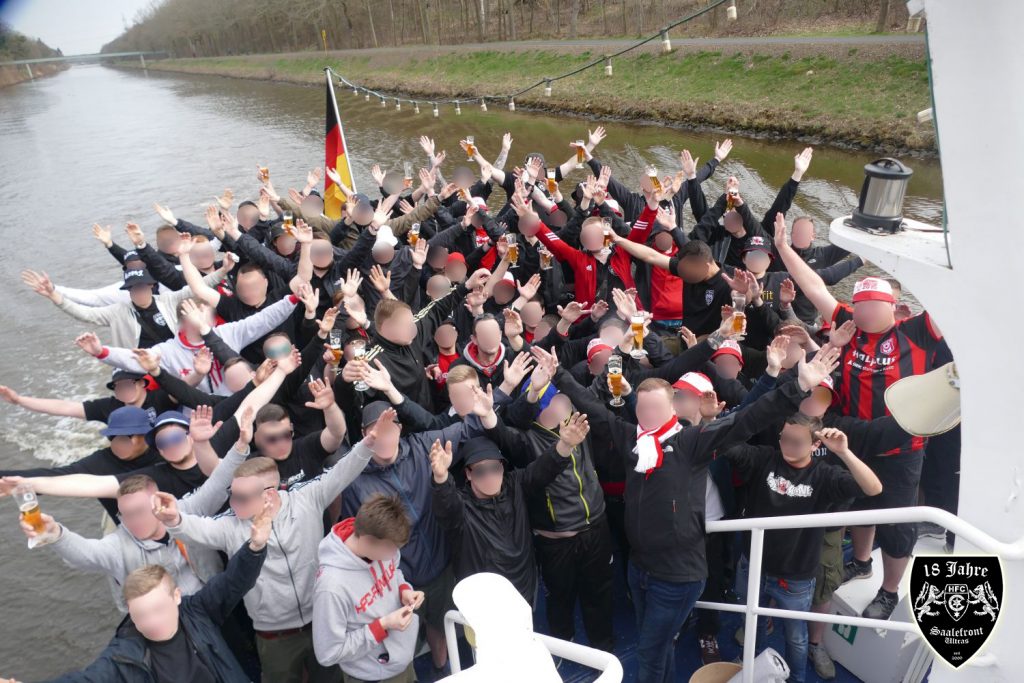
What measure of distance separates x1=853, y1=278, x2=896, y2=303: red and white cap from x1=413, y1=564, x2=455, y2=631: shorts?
3080mm

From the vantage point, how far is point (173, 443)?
4.11 m

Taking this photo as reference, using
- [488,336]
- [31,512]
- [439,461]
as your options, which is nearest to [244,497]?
[31,512]

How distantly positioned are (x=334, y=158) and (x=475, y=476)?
943 cm

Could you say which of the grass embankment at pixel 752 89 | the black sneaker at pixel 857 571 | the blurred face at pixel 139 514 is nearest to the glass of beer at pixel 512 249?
the black sneaker at pixel 857 571

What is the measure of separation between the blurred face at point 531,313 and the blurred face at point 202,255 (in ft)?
12.3

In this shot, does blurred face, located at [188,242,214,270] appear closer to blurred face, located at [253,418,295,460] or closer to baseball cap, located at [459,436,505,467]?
blurred face, located at [253,418,295,460]

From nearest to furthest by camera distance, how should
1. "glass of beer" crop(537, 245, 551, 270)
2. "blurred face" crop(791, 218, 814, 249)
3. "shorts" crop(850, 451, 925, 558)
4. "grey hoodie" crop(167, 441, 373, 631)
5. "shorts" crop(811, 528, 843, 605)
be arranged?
"grey hoodie" crop(167, 441, 373, 631) → "shorts" crop(811, 528, 843, 605) → "shorts" crop(850, 451, 925, 558) → "blurred face" crop(791, 218, 814, 249) → "glass of beer" crop(537, 245, 551, 270)

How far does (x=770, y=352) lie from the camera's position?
3.82 meters

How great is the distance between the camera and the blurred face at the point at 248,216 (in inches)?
361

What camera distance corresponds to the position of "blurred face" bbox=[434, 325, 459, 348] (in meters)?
5.54

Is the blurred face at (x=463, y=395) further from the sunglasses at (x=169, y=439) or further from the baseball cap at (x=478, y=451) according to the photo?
the sunglasses at (x=169, y=439)

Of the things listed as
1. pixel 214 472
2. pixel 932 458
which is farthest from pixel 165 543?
pixel 932 458

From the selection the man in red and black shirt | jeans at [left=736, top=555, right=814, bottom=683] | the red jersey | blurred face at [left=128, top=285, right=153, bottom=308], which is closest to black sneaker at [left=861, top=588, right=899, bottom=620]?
the man in red and black shirt

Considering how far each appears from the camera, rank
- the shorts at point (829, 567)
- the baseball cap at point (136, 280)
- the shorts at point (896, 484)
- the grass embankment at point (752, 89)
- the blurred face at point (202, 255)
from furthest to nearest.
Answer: the grass embankment at point (752, 89) → the blurred face at point (202, 255) → the baseball cap at point (136, 280) → the shorts at point (896, 484) → the shorts at point (829, 567)
